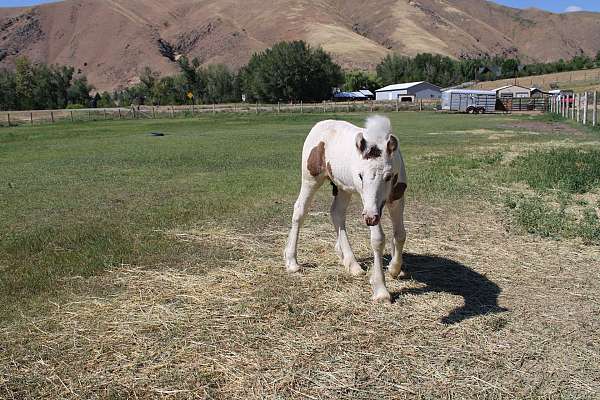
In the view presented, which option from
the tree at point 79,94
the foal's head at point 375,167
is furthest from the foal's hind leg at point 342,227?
the tree at point 79,94

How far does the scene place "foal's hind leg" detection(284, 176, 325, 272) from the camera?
6463 millimetres

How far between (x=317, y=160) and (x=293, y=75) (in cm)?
8694

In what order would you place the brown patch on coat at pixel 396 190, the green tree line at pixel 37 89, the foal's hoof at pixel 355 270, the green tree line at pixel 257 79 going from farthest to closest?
the green tree line at pixel 257 79
the green tree line at pixel 37 89
the foal's hoof at pixel 355 270
the brown patch on coat at pixel 396 190

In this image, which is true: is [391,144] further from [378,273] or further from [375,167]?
[378,273]

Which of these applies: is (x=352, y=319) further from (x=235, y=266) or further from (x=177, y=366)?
(x=235, y=266)

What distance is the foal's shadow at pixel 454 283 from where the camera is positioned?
5.32 m

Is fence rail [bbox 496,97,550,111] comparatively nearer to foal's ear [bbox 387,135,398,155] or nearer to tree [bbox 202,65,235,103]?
tree [bbox 202,65,235,103]

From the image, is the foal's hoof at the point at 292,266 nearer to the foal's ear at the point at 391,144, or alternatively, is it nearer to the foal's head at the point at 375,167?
the foal's head at the point at 375,167

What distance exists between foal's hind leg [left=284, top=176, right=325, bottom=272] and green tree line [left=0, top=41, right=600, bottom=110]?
85924 mm

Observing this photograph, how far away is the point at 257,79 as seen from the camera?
92500 millimetres

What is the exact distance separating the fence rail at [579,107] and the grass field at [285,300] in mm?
18972

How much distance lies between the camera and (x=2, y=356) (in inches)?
177

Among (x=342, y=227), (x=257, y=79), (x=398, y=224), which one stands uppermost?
(x=257, y=79)

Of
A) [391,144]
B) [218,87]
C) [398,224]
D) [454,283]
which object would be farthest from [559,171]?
[218,87]
